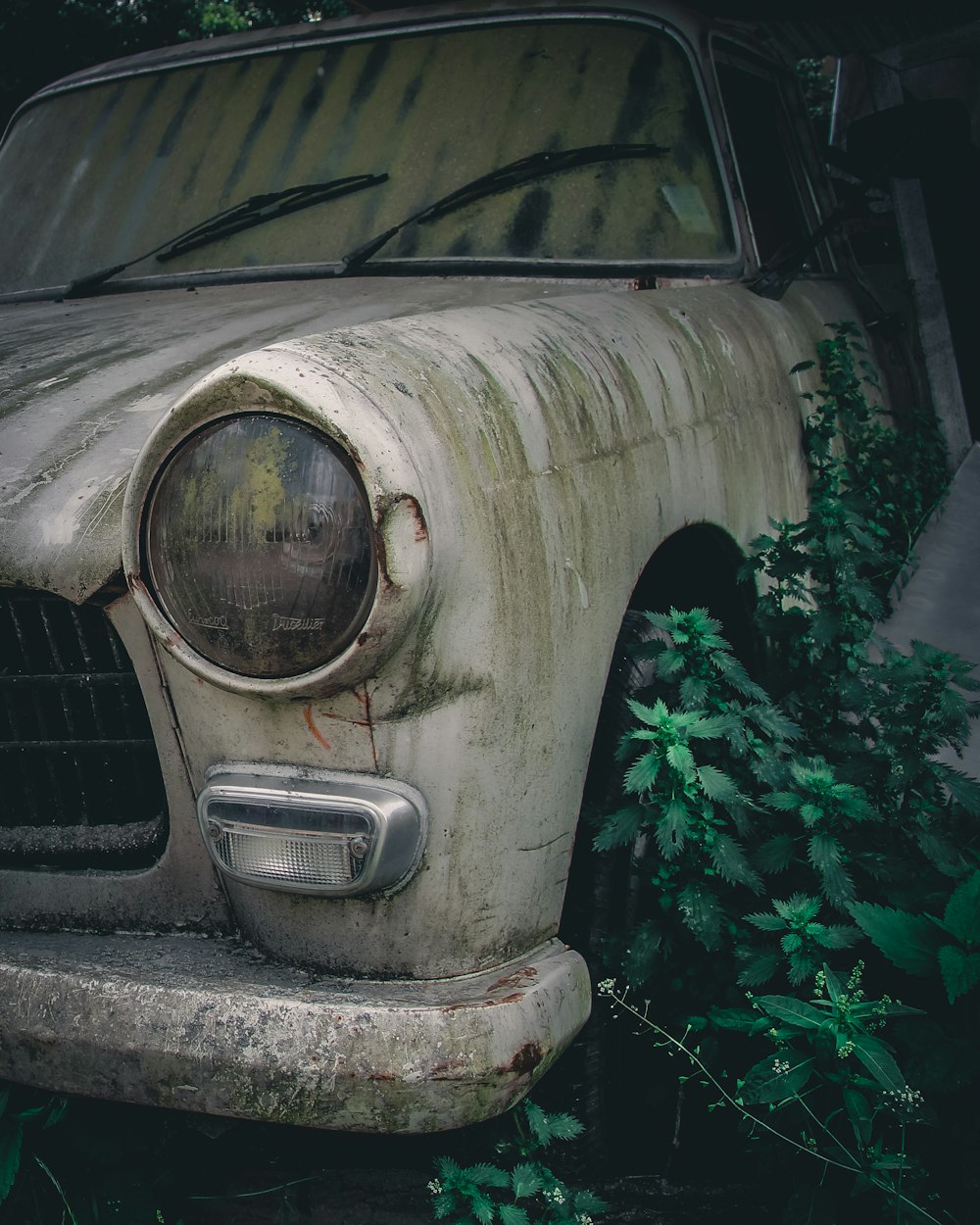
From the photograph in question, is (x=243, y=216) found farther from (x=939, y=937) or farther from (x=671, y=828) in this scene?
(x=939, y=937)

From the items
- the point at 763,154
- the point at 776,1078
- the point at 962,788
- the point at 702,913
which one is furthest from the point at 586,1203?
the point at 763,154

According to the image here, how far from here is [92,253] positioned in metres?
3.15

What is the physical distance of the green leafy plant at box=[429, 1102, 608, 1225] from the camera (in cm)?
159

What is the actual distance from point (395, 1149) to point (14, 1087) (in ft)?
1.98

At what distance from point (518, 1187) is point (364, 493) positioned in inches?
38.0

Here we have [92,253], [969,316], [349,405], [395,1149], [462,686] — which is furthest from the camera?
[969,316]

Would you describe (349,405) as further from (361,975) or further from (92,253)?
(92,253)

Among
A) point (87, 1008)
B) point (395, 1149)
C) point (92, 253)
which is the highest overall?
point (92, 253)

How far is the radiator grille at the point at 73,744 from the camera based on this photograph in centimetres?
166

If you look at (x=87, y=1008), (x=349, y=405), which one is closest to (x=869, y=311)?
(x=349, y=405)

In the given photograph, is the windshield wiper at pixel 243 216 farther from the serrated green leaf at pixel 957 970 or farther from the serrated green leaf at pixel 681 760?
the serrated green leaf at pixel 957 970

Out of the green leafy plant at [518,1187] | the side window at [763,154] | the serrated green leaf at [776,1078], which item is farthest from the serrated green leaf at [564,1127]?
the side window at [763,154]

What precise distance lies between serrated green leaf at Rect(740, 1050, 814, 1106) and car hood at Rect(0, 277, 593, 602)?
Result: 1115mm

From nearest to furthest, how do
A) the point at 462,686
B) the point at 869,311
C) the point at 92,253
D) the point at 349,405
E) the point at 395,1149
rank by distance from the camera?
1. the point at 349,405
2. the point at 462,686
3. the point at 395,1149
4. the point at 92,253
5. the point at 869,311
